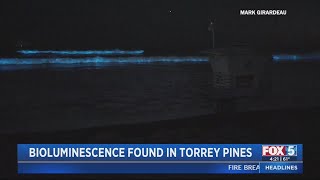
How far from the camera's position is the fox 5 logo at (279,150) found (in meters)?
4.02

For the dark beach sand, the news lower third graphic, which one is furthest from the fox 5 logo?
the dark beach sand

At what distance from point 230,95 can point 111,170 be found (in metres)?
4.88

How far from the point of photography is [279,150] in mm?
4062

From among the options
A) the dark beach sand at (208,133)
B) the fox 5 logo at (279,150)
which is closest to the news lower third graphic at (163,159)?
the fox 5 logo at (279,150)

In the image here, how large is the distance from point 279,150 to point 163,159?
123 centimetres

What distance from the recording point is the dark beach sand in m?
4.73

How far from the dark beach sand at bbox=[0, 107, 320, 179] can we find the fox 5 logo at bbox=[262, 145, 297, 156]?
32 cm

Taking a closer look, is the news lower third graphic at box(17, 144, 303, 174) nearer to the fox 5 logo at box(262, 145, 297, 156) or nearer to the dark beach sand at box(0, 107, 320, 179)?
the fox 5 logo at box(262, 145, 297, 156)

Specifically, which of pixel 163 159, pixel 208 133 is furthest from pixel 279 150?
pixel 208 133

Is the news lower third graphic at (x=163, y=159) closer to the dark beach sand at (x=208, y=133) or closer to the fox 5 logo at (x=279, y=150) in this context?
the fox 5 logo at (x=279, y=150)

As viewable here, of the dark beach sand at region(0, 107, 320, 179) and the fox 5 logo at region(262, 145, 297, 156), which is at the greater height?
the dark beach sand at region(0, 107, 320, 179)

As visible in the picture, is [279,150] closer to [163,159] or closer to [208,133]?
[163,159]
